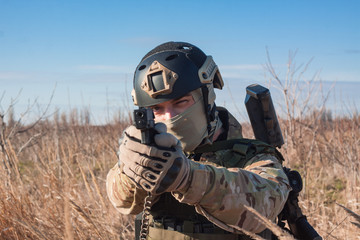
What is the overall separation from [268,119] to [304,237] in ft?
2.37

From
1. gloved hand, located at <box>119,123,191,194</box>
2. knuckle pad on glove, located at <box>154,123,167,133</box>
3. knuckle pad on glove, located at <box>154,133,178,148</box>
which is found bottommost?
gloved hand, located at <box>119,123,191,194</box>

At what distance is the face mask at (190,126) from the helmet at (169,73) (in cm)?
12

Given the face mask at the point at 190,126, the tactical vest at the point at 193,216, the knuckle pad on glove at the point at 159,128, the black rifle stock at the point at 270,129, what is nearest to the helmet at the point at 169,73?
the face mask at the point at 190,126

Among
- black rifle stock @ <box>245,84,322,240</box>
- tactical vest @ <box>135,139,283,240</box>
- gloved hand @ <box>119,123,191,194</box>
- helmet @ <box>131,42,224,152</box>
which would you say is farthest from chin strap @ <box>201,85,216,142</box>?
gloved hand @ <box>119,123,191,194</box>

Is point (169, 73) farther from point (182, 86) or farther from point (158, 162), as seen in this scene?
point (158, 162)

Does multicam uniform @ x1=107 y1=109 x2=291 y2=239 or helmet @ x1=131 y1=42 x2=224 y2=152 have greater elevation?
helmet @ x1=131 y1=42 x2=224 y2=152

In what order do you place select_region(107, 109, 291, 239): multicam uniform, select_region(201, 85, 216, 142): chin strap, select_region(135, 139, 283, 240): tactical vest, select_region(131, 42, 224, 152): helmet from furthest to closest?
1. select_region(201, 85, 216, 142): chin strap
2. select_region(131, 42, 224, 152): helmet
3. select_region(135, 139, 283, 240): tactical vest
4. select_region(107, 109, 291, 239): multicam uniform

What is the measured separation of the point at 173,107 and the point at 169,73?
19 cm

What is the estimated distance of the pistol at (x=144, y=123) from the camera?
4.67 feet

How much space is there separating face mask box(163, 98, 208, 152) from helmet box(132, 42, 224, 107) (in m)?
0.12

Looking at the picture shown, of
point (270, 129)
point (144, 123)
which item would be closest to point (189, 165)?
point (144, 123)

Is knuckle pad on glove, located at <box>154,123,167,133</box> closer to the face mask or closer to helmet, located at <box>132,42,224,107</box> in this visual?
the face mask

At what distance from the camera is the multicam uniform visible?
1633 millimetres

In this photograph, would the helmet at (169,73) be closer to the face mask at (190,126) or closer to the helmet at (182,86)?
the helmet at (182,86)
